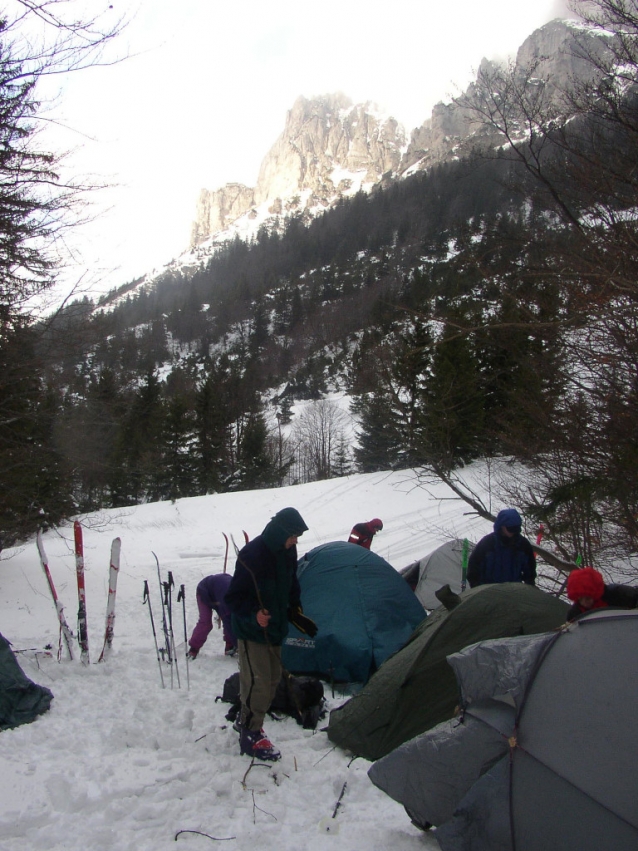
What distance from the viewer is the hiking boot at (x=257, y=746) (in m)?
3.77

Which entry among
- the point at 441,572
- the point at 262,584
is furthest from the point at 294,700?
the point at 441,572

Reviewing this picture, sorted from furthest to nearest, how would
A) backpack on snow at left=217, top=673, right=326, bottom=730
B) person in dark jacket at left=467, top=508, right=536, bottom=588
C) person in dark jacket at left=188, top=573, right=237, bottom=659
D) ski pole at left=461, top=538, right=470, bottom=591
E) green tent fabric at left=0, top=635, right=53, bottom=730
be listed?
ski pole at left=461, top=538, right=470, bottom=591, person in dark jacket at left=188, top=573, right=237, bottom=659, person in dark jacket at left=467, top=508, right=536, bottom=588, backpack on snow at left=217, top=673, right=326, bottom=730, green tent fabric at left=0, top=635, right=53, bottom=730

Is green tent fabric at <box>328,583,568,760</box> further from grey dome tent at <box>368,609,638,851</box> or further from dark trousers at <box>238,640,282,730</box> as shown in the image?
grey dome tent at <box>368,609,638,851</box>

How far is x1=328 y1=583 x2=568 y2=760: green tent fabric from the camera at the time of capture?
Answer: 394 centimetres

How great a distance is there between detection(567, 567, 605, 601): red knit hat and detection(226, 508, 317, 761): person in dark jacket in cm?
194

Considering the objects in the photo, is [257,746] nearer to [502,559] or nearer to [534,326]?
[502,559]

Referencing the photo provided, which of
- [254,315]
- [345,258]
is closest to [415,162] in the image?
[345,258]

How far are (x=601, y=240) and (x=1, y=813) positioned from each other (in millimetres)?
5772

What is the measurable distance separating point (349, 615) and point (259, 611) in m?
2.21

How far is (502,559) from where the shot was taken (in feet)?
18.6

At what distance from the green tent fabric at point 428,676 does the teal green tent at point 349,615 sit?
1.07 m

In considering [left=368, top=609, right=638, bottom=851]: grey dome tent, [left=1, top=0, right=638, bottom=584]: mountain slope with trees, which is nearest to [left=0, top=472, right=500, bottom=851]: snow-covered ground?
[left=368, top=609, right=638, bottom=851]: grey dome tent

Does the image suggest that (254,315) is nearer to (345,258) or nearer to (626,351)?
(345,258)

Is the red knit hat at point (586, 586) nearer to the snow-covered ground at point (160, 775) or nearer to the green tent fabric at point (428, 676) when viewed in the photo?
the green tent fabric at point (428, 676)
